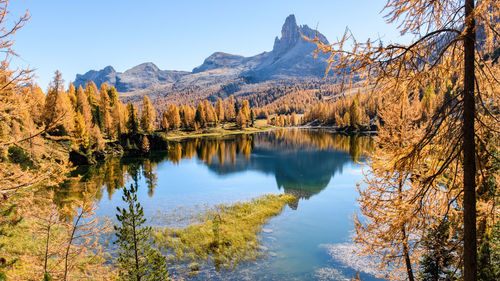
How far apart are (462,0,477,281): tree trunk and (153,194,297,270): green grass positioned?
1551 centimetres

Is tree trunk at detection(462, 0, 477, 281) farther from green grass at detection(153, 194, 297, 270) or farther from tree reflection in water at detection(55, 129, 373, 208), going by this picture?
tree reflection in water at detection(55, 129, 373, 208)

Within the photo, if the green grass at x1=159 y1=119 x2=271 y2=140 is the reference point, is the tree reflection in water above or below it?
below

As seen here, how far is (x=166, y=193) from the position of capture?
120ft

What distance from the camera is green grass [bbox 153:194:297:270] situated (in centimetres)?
1891

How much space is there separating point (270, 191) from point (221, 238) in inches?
651

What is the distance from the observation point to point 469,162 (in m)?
5.01

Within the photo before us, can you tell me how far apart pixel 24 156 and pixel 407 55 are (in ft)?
128

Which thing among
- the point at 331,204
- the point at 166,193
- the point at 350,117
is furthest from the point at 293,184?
the point at 350,117

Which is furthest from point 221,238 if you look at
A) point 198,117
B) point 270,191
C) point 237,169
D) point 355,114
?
point 355,114

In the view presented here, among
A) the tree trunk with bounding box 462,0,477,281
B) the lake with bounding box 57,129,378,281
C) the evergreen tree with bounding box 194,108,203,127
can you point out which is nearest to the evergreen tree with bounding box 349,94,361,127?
the lake with bounding box 57,129,378,281

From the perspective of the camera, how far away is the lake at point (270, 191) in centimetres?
1783

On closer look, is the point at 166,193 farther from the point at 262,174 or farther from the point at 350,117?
the point at 350,117

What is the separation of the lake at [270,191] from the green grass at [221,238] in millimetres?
978

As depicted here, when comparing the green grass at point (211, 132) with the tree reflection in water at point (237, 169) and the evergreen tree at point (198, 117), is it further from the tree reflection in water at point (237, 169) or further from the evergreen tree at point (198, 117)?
the tree reflection in water at point (237, 169)
